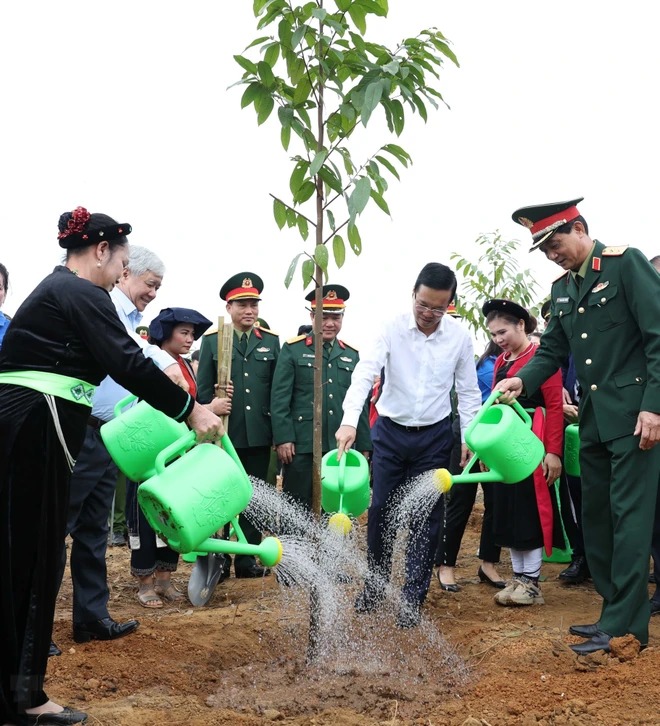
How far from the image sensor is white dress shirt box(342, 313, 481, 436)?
4.16 m

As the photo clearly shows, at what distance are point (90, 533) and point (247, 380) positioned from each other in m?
2.02

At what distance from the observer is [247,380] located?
550 centimetres

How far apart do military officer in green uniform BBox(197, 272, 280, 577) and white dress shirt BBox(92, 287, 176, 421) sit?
4.03ft

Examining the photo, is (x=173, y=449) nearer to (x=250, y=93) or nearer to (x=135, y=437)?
(x=135, y=437)

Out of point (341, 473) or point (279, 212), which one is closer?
point (279, 212)

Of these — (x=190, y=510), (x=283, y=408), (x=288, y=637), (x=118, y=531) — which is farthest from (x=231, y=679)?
(x=118, y=531)

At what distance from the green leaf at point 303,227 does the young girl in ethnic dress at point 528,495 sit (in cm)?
167

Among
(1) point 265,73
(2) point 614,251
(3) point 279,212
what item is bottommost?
(2) point 614,251

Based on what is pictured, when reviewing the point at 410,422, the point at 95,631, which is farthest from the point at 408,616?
the point at 95,631

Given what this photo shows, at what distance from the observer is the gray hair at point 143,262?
4059 millimetres

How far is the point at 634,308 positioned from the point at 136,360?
2.03m

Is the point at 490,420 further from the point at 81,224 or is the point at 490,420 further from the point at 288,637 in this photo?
the point at 81,224

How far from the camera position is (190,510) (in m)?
2.62

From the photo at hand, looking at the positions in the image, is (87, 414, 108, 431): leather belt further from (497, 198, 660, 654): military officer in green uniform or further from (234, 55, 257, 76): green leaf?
(497, 198, 660, 654): military officer in green uniform
